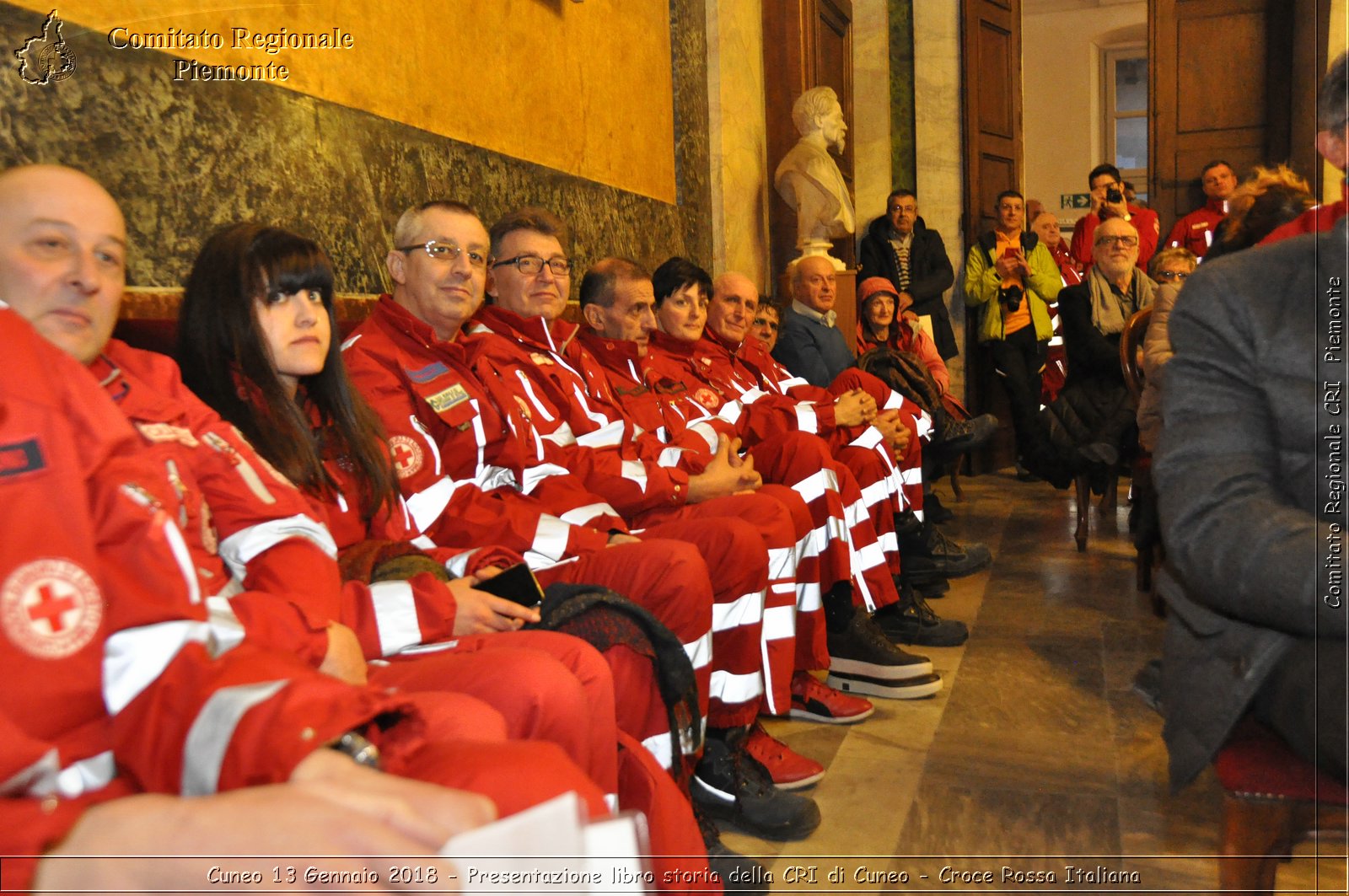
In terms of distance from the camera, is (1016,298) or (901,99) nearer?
(1016,298)

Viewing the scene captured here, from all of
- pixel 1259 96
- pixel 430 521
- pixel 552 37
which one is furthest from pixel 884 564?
pixel 1259 96

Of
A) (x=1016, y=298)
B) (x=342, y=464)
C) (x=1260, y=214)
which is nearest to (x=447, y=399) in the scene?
(x=342, y=464)

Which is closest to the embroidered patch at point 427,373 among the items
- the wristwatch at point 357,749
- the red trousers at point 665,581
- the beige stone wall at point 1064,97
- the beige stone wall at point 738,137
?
the red trousers at point 665,581

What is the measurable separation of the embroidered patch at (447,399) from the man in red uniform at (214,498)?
73cm

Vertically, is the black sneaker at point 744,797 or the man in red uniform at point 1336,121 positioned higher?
the man in red uniform at point 1336,121

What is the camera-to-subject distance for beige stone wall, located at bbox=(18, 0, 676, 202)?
2697 millimetres

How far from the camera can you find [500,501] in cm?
238

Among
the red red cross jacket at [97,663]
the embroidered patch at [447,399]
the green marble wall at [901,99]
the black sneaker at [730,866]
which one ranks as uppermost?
the green marble wall at [901,99]

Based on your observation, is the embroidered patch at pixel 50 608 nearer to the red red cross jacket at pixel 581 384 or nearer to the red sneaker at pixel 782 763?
the red sneaker at pixel 782 763

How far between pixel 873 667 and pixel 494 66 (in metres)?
2.58

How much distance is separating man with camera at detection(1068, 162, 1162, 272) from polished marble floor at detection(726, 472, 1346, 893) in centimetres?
369

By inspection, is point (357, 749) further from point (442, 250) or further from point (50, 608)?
point (442, 250)

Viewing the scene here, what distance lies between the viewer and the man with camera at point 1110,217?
684cm

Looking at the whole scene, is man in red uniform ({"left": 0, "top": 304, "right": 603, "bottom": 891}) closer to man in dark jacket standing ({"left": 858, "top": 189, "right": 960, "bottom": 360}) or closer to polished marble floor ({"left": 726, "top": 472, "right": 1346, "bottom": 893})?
polished marble floor ({"left": 726, "top": 472, "right": 1346, "bottom": 893})
